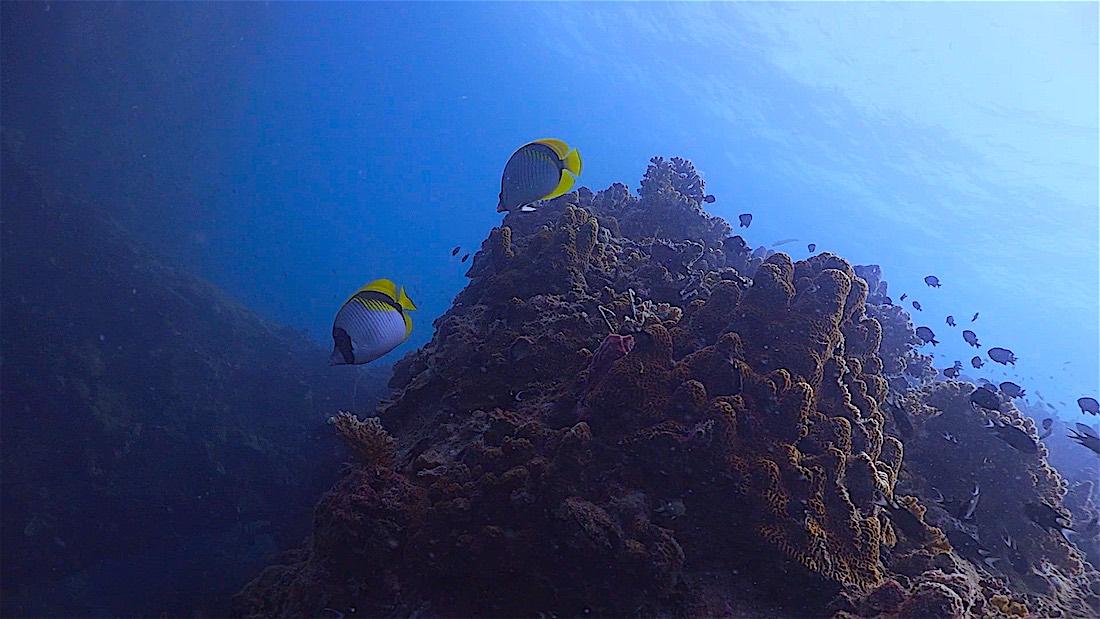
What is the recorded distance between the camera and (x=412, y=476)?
429 centimetres

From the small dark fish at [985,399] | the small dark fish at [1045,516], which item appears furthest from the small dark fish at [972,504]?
the small dark fish at [985,399]

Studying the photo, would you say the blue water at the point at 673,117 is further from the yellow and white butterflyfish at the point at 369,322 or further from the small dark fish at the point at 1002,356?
the yellow and white butterflyfish at the point at 369,322

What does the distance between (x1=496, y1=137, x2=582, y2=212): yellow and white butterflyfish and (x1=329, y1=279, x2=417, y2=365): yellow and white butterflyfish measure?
1.02 metres

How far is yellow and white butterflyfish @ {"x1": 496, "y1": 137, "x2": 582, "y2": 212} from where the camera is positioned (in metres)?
3.19

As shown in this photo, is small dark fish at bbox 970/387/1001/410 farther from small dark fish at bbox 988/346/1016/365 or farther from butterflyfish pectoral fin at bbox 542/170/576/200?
butterflyfish pectoral fin at bbox 542/170/576/200

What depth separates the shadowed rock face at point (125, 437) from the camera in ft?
32.9

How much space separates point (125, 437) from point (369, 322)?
542 inches

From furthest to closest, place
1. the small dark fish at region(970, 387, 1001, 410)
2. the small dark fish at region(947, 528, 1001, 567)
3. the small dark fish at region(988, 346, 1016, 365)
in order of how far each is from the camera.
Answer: the small dark fish at region(988, 346, 1016, 365) < the small dark fish at region(970, 387, 1001, 410) < the small dark fish at region(947, 528, 1001, 567)

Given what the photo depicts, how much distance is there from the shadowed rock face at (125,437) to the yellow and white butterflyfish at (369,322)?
9.19 meters

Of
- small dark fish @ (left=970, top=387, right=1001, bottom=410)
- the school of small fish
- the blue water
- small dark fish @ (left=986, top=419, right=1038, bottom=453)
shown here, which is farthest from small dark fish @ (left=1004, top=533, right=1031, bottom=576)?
the blue water

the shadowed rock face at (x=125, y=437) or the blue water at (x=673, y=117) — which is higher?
the blue water at (x=673, y=117)

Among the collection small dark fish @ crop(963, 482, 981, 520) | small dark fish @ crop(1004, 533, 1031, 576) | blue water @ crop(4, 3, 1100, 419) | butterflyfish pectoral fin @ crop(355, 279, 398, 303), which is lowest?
small dark fish @ crop(1004, 533, 1031, 576)

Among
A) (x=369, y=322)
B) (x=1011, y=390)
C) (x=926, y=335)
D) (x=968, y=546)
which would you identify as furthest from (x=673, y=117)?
(x=369, y=322)

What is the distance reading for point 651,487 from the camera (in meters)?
3.82
